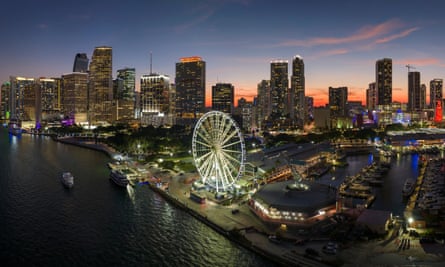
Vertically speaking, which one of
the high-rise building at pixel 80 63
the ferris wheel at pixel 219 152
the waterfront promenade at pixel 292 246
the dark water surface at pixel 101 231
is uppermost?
the high-rise building at pixel 80 63

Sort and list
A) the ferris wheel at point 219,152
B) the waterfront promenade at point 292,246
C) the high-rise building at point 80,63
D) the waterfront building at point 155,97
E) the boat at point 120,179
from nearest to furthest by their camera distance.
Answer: the waterfront promenade at point 292,246
the ferris wheel at point 219,152
the boat at point 120,179
the waterfront building at point 155,97
the high-rise building at point 80,63

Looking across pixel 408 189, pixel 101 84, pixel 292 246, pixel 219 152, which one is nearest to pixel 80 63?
pixel 101 84

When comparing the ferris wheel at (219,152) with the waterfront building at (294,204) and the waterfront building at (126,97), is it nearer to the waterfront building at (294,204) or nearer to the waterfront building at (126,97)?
the waterfront building at (294,204)

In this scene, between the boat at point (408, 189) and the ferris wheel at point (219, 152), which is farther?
the boat at point (408, 189)

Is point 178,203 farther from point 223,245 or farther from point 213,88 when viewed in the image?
point 213,88

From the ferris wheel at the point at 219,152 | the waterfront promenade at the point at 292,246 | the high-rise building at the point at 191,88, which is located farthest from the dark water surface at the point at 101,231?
the high-rise building at the point at 191,88

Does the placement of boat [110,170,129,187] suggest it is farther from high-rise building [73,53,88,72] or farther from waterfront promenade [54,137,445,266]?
high-rise building [73,53,88,72]

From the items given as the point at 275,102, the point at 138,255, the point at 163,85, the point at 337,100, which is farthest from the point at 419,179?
the point at 337,100
